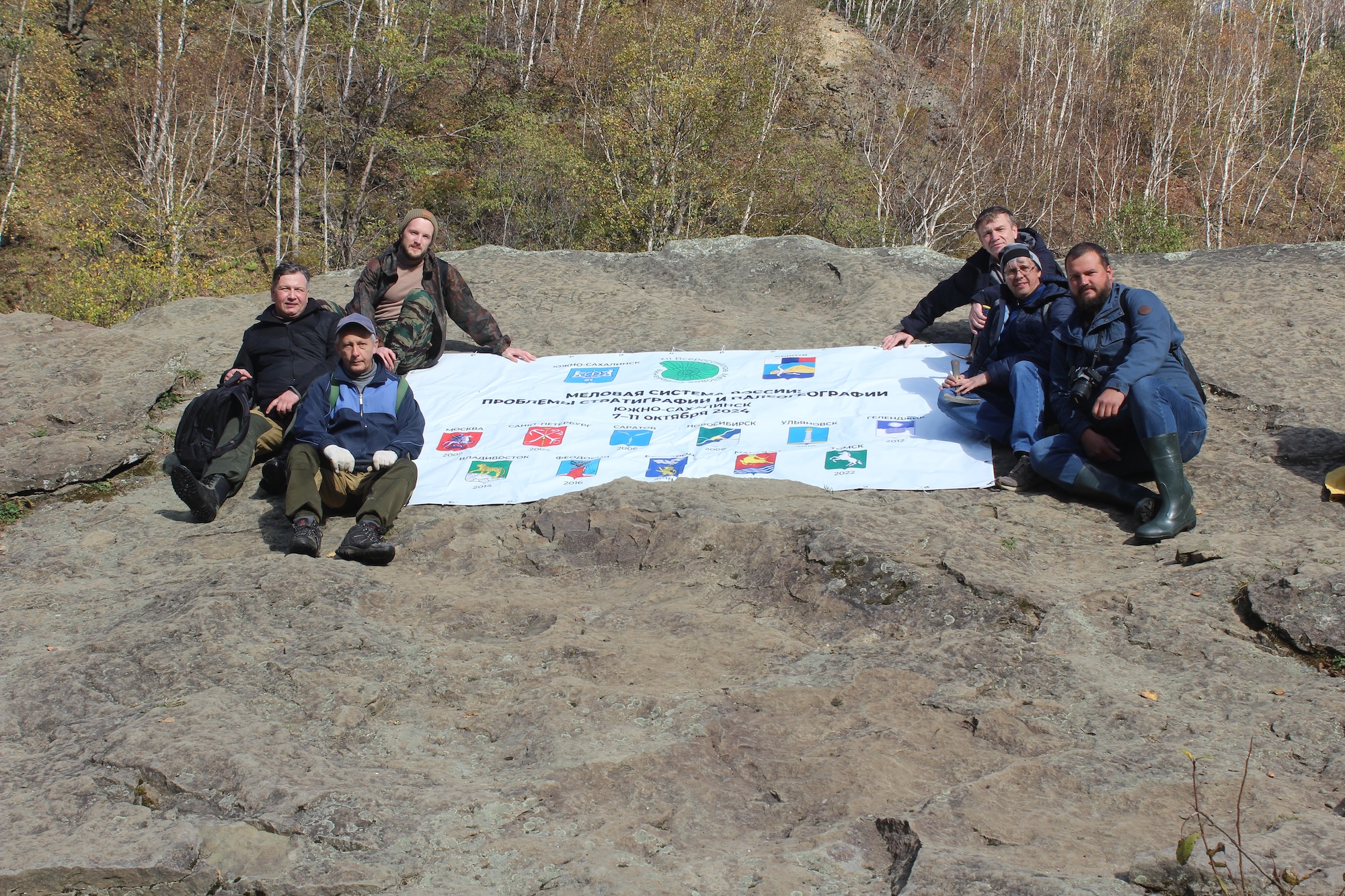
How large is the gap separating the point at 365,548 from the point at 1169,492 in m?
3.49

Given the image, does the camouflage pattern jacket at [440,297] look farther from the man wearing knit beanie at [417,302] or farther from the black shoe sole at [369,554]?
the black shoe sole at [369,554]

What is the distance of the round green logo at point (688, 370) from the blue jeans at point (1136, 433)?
7.24ft

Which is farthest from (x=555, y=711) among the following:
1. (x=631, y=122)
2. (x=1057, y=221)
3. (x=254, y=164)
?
(x=1057, y=221)

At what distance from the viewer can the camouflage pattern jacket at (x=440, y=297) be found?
666 centimetres

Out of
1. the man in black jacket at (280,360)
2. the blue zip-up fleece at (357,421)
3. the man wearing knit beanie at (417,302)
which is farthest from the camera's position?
the man wearing knit beanie at (417,302)

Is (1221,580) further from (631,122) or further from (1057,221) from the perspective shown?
(1057,221)

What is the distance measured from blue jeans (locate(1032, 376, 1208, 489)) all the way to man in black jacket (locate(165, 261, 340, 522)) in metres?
3.82

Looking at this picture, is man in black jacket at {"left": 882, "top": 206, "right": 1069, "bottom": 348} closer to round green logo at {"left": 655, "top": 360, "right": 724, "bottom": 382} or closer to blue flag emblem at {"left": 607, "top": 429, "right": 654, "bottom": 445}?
round green logo at {"left": 655, "top": 360, "right": 724, "bottom": 382}

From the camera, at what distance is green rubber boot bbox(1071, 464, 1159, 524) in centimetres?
458

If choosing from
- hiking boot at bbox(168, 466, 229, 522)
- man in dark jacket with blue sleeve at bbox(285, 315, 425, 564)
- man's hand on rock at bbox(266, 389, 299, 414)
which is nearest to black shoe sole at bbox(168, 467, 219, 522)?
hiking boot at bbox(168, 466, 229, 522)

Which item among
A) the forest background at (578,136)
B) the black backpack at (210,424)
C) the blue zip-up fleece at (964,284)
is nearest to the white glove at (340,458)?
the black backpack at (210,424)

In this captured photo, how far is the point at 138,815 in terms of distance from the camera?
8.70ft

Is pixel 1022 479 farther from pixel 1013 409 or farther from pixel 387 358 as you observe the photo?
pixel 387 358

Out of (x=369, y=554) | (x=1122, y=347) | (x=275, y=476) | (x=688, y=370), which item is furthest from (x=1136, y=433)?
(x=275, y=476)
